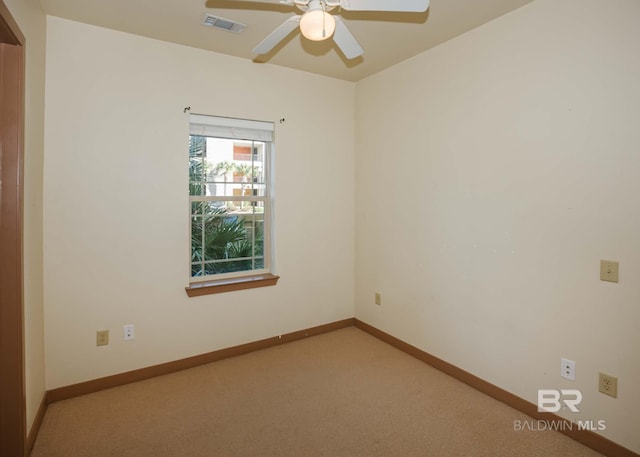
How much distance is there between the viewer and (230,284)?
3076 mm

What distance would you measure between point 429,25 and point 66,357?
346 cm

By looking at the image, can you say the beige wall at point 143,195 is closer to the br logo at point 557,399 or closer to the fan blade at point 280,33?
the fan blade at point 280,33

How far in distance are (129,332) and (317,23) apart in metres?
2.51

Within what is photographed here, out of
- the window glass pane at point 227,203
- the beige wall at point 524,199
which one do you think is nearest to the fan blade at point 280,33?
the window glass pane at point 227,203

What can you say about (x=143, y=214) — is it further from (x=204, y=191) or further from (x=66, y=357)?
(x=66, y=357)

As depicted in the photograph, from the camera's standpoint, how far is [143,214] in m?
2.71

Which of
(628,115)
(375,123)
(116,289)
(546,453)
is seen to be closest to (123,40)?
(116,289)

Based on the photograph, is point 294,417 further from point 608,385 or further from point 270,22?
point 270,22

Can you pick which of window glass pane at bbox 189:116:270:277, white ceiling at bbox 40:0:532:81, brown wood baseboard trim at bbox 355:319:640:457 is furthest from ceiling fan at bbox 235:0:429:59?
brown wood baseboard trim at bbox 355:319:640:457

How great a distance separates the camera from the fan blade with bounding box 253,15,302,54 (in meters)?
1.63

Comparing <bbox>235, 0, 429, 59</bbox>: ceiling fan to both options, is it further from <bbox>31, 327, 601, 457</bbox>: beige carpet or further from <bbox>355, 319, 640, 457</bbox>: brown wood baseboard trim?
<bbox>355, 319, 640, 457</bbox>: brown wood baseboard trim

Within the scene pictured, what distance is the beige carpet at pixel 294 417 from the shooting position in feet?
6.50

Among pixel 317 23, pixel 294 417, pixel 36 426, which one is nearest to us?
pixel 317 23

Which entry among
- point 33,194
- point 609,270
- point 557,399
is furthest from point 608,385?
point 33,194
